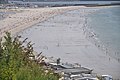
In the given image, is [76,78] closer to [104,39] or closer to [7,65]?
[7,65]

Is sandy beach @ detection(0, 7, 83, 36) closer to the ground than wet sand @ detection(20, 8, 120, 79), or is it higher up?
higher up

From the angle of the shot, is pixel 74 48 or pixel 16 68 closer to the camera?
pixel 16 68

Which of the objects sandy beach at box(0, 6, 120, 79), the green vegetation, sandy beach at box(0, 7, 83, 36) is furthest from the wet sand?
the green vegetation

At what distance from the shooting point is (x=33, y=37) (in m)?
43.6

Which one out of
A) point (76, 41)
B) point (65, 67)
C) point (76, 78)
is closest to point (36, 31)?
point (76, 41)

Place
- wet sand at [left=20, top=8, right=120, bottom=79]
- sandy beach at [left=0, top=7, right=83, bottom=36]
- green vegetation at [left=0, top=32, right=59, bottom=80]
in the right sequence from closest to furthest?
green vegetation at [left=0, top=32, right=59, bottom=80] < wet sand at [left=20, top=8, right=120, bottom=79] < sandy beach at [left=0, top=7, right=83, bottom=36]

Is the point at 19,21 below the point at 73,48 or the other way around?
the other way around

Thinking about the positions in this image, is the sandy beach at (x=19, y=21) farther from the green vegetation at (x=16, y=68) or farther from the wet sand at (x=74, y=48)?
the green vegetation at (x=16, y=68)

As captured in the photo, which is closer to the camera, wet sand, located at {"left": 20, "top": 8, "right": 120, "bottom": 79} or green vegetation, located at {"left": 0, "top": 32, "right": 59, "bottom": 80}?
green vegetation, located at {"left": 0, "top": 32, "right": 59, "bottom": 80}

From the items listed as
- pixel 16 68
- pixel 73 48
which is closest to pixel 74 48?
pixel 73 48

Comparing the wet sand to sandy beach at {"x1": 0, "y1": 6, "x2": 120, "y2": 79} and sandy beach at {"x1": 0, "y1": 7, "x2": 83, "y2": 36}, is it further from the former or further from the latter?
sandy beach at {"x1": 0, "y1": 7, "x2": 83, "y2": 36}

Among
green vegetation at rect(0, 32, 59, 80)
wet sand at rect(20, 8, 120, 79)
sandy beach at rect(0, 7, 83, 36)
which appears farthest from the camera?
sandy beach at rect(0, 7, 83, 36)

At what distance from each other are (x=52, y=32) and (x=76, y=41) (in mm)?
8239

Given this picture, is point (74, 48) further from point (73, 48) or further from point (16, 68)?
point (16, 68)
